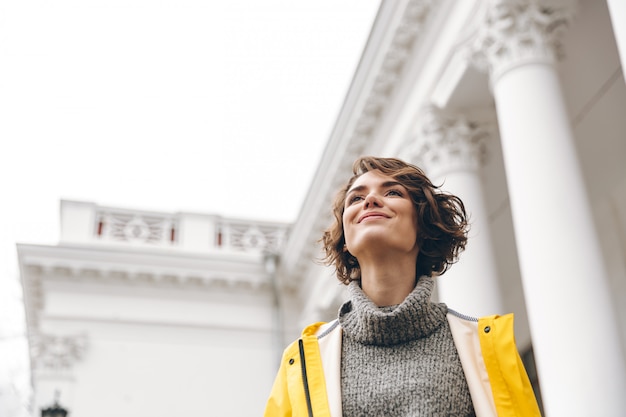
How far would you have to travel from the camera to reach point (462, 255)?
809 cm

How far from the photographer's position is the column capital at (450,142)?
29.1 feet

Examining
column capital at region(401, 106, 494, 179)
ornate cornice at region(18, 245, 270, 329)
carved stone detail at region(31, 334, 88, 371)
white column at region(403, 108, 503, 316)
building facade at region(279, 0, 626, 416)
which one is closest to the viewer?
building facade at region(279, 0, 626, 416)

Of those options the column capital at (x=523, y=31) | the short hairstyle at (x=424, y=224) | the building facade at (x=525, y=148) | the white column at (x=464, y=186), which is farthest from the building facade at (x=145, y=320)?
the short hairstyle at (x=424, y=224)

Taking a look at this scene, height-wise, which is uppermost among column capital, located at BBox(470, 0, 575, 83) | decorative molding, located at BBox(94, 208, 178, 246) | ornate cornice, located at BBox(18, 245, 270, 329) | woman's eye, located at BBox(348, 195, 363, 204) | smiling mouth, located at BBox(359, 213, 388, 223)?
decorative molding, located at BBox(94, 208, 178, 246)

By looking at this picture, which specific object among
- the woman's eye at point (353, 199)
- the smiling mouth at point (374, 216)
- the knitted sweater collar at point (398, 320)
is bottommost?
the knitted sweater collar at point (398, 320)

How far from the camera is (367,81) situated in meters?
10.5

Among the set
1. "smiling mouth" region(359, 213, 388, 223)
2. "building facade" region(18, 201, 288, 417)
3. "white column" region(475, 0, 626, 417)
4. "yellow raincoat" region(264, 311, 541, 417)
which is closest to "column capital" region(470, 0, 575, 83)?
"white column" region(475, 0, 626, 417)

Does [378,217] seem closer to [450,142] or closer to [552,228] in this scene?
[552,228]

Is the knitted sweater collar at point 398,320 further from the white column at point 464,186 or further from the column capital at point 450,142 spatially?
the column capital at point 450,142

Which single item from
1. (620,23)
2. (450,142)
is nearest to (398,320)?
(620,23)

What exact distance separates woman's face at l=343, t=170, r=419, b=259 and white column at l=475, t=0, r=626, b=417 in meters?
3.84

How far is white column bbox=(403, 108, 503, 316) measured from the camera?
7.95 m

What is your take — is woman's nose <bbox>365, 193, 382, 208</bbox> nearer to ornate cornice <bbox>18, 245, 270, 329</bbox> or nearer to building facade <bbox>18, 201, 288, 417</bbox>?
building facade <bbox>18, 201, 288, 417</bbox>

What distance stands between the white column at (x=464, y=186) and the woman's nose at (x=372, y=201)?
17.9ft
